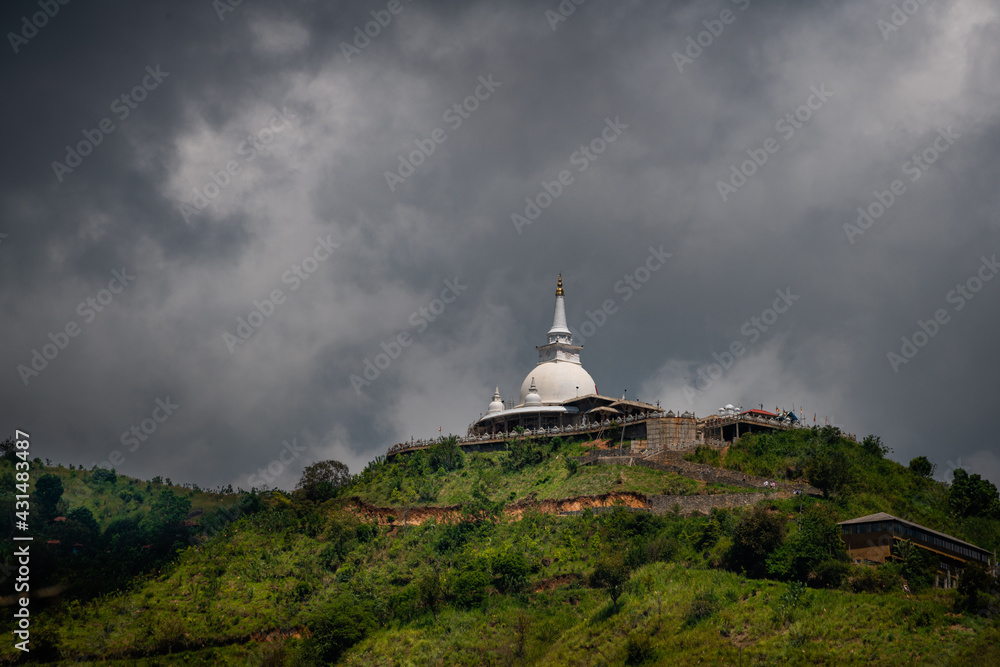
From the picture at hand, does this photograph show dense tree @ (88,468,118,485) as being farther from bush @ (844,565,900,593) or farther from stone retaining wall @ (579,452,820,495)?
bush @ (844,565,900,593)

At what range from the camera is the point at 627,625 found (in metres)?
66.4

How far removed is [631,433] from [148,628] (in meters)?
39.8

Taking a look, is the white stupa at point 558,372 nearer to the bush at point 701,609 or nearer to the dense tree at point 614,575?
the dense tree at point 614,575

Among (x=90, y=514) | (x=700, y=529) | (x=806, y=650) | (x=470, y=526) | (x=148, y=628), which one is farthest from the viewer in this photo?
(x=90, y=514)

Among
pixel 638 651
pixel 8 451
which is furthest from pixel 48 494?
pixel 638 651

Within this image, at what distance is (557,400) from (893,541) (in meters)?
44.1

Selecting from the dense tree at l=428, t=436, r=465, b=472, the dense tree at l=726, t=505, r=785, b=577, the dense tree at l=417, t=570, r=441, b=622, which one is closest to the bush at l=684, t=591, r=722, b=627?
the dense tree at l=726, t=505, r=785, b=577

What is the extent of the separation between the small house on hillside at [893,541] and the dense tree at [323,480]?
47.6 metres

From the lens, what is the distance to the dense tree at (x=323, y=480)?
98.1 metres

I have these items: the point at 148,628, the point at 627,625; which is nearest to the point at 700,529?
the point at 627,625

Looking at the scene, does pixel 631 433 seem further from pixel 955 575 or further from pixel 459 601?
pixel 955 575

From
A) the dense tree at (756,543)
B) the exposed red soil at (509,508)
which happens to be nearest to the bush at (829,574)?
the dense tree at (756,543)

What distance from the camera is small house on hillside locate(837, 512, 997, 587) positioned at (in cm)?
6519

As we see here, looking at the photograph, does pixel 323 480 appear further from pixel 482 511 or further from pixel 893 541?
pixel 893 541
